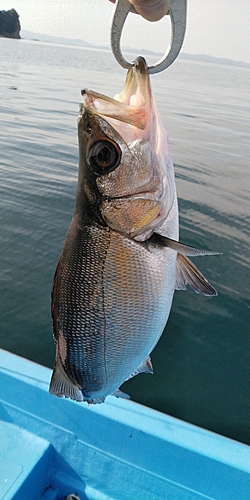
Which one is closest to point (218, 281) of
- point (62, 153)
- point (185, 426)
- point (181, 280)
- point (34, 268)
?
point (34, 268)

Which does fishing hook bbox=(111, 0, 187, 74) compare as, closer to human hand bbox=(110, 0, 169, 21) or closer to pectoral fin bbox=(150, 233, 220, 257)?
human hand bbox=(110, 0, 169, 21)

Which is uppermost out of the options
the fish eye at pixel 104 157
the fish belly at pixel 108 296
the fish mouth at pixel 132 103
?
the fish mouth at pixel 132 103

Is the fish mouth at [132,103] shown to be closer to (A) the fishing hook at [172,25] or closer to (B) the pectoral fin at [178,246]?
(A) the fishing hook at [172,25]

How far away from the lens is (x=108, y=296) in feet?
5.13

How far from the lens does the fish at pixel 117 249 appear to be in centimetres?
147

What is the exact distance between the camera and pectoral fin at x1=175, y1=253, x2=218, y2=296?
1.62 meters

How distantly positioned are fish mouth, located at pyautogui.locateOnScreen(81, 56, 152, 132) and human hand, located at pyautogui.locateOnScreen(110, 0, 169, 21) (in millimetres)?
341

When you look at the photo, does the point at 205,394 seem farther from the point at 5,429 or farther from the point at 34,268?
the point at 34,268

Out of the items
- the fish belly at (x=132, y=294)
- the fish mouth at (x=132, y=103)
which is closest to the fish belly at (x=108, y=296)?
the fish belly at (x=132, y=294)

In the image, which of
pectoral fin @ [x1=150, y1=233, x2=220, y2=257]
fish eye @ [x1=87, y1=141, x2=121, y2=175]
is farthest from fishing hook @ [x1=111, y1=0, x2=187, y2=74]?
pectoral fin @ [x1=150, y1=233, x2=220, y2=257]

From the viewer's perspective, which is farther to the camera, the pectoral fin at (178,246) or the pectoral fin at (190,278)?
the pectoral fin at (190,278)

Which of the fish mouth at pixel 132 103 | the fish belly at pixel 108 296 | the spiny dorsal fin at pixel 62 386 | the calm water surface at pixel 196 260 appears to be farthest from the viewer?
the calm water surface at pixel 196 260

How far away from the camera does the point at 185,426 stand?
10.2ft

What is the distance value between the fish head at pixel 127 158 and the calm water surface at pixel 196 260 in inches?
68.8
